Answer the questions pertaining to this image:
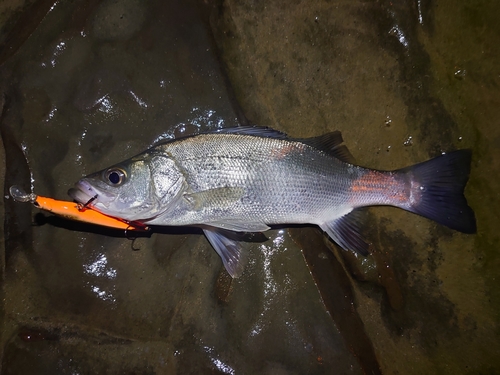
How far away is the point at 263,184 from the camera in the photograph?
7.06 ft

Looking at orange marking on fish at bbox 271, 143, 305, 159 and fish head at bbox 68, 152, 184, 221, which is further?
orange marking on fish at bbox 271, 143, 305, 159

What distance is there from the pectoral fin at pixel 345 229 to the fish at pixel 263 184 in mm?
15

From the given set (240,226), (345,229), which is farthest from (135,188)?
(345,229)

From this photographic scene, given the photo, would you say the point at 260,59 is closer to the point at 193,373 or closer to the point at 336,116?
the point at 336,116

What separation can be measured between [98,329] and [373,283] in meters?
2.23

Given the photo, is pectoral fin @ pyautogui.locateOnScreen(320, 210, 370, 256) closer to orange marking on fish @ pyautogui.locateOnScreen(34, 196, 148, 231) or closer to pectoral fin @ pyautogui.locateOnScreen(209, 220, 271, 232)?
pectoral fin @ pyautogui.locateOnScreen(209, 220, 271, 232)

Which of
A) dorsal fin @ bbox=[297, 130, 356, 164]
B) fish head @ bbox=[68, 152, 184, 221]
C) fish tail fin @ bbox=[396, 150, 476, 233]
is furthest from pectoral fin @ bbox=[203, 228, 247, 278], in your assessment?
fish tail fin @ bbox=[396, 150, 476, 233]

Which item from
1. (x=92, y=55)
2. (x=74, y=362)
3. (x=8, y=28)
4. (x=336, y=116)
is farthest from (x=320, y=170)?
(x=8, y=28)

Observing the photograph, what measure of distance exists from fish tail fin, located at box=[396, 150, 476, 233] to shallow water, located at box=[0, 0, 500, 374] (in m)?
0.22

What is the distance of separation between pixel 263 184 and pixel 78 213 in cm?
130

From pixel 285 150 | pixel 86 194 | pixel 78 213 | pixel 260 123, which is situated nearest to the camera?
pixel 86 194

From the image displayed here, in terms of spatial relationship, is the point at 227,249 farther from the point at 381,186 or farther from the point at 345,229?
the point at 381,186

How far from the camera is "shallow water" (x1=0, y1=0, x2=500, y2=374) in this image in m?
2.33

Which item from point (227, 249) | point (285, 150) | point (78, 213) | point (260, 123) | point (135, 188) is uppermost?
point (260, 123)
